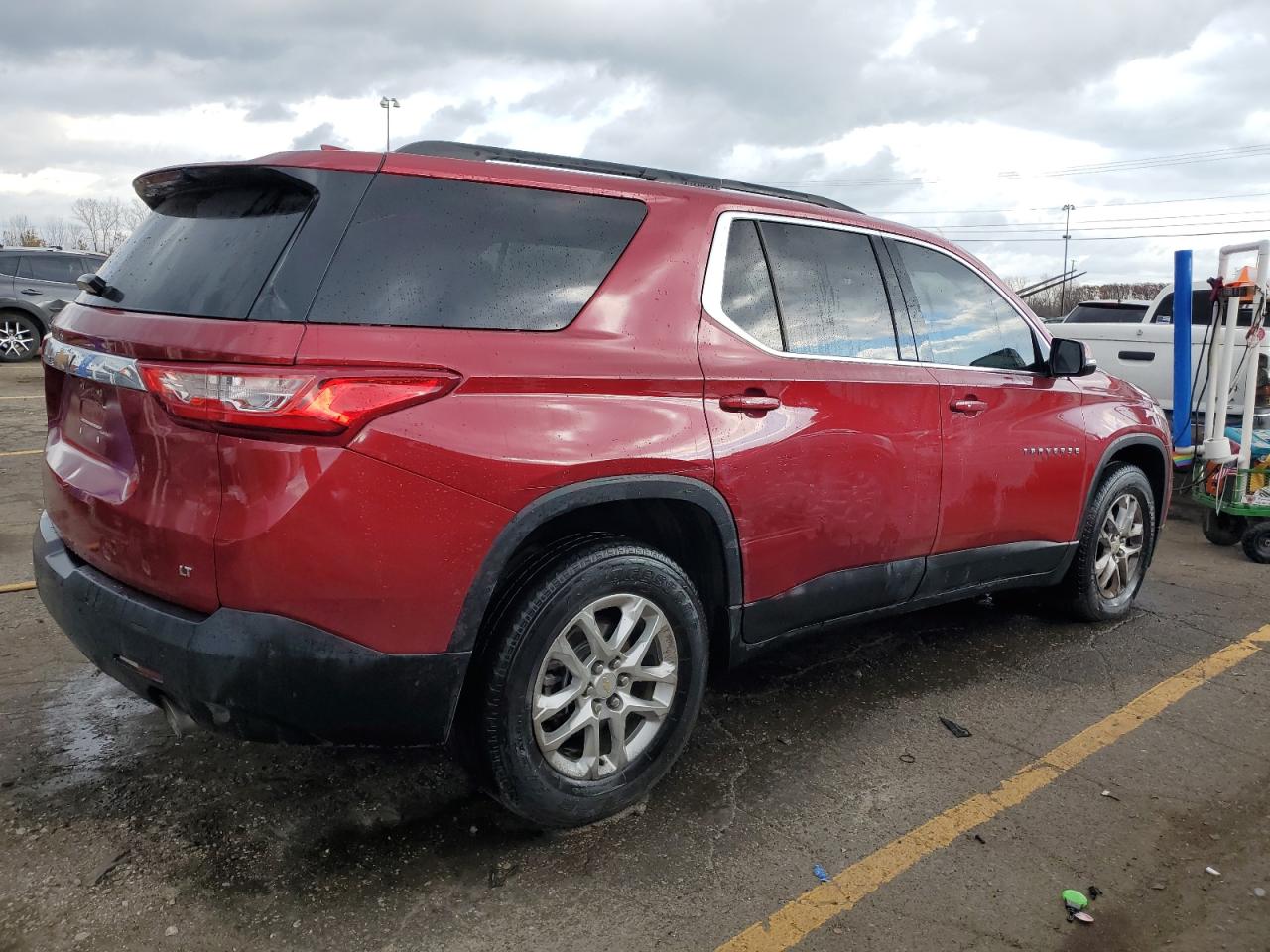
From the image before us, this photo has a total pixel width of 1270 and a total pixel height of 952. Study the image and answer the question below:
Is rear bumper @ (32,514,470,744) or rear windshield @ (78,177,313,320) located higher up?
rear windshield @ (78,177,313,320)

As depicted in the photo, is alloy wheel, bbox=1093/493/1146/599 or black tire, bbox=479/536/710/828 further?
alloy wheel, bbox=1093/493/1146/599

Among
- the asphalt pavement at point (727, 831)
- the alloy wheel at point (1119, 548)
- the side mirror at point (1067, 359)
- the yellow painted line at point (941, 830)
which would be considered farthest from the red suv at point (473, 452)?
the alloy wheel at point (1119, 548)

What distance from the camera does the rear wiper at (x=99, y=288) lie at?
2.61 metres

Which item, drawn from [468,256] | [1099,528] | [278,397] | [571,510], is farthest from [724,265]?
[1099,528]

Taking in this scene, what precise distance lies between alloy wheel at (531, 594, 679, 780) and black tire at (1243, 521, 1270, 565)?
484 centimetres

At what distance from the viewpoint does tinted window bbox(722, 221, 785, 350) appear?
2.96 meters

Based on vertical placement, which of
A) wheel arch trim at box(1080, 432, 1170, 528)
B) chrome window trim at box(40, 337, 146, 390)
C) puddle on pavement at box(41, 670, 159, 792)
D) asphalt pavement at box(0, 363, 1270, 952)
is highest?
chrome window trim at box(40, 337, 146, 390)

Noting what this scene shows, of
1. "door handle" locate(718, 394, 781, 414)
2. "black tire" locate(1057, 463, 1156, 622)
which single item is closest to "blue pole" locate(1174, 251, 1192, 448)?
"black tire" locate(1057, 463, 1156, 622)

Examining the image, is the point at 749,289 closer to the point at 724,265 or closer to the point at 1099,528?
the point at 724,265

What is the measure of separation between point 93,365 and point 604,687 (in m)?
1.57

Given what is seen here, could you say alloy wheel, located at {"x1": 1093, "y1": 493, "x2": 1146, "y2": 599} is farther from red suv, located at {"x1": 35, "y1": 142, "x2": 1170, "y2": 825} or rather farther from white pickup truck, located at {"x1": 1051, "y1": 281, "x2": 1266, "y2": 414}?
white pickup truck, located at {"x1": 1051, "y1": 281, "x2": 1266, "y2": 414}

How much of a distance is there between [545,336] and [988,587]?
242cm

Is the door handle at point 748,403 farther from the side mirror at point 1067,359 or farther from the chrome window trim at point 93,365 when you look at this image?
the side mirror at point 1067,359

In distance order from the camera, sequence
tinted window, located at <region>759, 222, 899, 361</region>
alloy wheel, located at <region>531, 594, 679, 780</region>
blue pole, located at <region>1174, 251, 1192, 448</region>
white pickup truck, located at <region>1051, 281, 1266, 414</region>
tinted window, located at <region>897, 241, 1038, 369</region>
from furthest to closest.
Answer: white pickup truck, located at <region>1051, 281, 1266, 414</region> → blue pole, located at <region>1174, 251, 1192, 448</region> → tinted window, located at <region>897, 241, 1038, 369</region> → tinted window, located at <region>759, 222, 899, 361</region> → alloy wheel, located at <region>531, 594, 679, 780</region>
